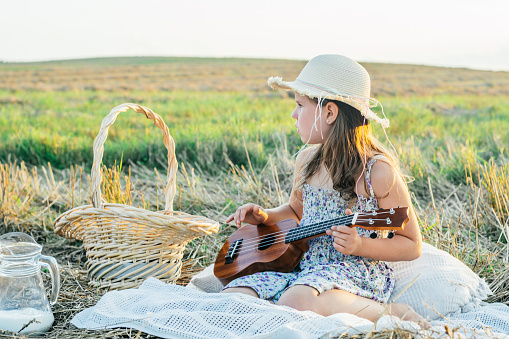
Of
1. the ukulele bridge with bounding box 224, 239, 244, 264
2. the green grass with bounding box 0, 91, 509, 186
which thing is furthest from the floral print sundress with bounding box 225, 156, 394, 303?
the green grass with bounding box 0, 91, 509, 186

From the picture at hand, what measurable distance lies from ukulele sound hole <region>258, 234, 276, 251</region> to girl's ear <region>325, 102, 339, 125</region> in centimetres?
75

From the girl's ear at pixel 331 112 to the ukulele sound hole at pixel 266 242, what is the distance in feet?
2.47

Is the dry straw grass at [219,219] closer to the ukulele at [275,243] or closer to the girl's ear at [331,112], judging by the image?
A: the ukulele at [275,243]

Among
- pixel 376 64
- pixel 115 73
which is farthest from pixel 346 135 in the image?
pixel 376 64

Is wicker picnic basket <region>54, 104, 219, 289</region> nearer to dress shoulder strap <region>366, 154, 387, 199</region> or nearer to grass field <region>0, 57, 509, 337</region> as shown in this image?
grass field <region>0, 57, 509, 337</region>

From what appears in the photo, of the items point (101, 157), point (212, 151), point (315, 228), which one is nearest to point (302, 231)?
point (315, 228)

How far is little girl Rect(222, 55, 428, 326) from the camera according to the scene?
262cm

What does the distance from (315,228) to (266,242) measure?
42cm

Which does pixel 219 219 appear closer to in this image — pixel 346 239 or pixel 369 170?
pixel 369 170

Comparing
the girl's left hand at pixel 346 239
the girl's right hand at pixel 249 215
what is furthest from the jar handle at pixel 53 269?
the girl's left hand at pixel 346 239

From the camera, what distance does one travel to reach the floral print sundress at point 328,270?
8.73 ft

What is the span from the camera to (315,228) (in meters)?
2.72

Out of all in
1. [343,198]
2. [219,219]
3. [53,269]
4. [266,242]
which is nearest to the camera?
[53,269]

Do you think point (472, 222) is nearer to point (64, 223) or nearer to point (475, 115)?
point (64, 223)
